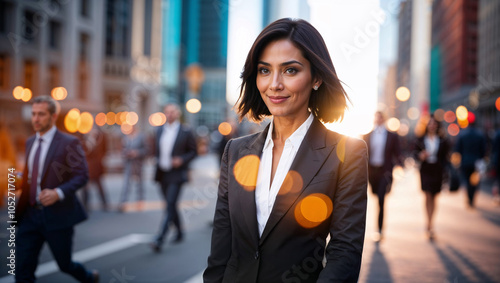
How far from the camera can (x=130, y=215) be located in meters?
9.52

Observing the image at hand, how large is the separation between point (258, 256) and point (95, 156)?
9.20m

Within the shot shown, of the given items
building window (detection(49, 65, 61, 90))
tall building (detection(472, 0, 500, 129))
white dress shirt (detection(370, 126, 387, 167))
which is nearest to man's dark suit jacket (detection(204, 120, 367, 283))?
white dress shirt (detection(370, 126, 387, 167))

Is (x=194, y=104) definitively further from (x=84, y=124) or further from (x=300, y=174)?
(x=300, y=174)

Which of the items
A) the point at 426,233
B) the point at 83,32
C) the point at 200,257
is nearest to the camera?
the point at 200,257

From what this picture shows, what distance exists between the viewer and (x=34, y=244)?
3.80 metres

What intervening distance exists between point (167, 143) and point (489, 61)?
5263cm

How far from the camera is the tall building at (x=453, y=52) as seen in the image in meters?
65.2

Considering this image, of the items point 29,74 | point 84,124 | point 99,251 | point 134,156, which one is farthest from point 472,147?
point 29,74

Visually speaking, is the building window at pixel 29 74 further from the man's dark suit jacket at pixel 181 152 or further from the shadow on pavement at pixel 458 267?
the shadow on pavement at pixel 458 267

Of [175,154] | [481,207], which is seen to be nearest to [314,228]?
[175,154]

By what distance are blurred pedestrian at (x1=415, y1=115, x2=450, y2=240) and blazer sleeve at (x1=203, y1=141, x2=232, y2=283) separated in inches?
250

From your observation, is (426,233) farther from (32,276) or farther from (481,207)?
(32,276)

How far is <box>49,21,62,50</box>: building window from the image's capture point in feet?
94.6

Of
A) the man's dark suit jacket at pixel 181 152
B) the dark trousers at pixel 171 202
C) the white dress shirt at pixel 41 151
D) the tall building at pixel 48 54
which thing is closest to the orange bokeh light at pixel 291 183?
the white dress shirt at pixel 41 151
